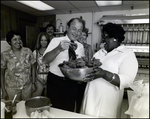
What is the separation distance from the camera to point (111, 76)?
0.59 m

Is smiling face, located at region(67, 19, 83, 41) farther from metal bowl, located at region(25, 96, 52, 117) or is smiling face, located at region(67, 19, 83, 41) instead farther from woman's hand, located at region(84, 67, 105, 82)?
metal bowl, located at region(25, 96, 52, 117)

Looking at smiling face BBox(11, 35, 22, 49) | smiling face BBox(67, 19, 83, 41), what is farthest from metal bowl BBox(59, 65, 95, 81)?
smiling face BBox(11, 35, 22, 49)

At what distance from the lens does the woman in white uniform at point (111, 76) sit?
613 millimetres

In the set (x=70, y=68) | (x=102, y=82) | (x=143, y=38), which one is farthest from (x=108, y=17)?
(x=70, y=68)

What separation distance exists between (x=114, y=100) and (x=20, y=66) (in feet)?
2.83

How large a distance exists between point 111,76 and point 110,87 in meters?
0.12

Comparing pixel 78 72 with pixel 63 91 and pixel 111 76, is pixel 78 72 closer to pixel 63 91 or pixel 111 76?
pixel 111 76

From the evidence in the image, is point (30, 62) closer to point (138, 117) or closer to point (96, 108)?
point (96, 108)

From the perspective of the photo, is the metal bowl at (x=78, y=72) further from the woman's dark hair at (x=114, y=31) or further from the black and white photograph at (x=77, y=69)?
the woman's dark hair at (x=114, y=31)

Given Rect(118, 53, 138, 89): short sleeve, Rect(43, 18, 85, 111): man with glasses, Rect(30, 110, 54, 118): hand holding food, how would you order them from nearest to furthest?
Rect(30, 110, 54, 118): hand holding food, Rect(118, 53, 138, 89): short sleeve, Rect(43, 18, 85, 111): man with glasses

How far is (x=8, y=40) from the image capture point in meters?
1.10

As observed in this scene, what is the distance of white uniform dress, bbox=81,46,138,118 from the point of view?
24.4 inches

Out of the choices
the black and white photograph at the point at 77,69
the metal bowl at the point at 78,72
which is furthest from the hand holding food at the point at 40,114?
the metal bowl at the point at 78,72

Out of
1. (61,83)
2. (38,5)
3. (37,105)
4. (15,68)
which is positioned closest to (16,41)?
(15,68)
